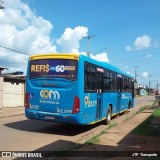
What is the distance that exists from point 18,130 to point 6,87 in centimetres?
1408

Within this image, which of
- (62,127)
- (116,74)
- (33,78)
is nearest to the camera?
(33,78)

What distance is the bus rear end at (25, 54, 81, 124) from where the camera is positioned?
12250 millimetres

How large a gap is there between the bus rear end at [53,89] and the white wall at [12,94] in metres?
13.9

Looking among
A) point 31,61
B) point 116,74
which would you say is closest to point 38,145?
point 31,61

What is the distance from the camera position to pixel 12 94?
2755 cm

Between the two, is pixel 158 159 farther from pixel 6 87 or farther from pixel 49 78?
pixel 6 87

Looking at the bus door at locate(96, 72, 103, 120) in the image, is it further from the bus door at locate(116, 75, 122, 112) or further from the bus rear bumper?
the bus door at locate(116, 75, 122, 112)

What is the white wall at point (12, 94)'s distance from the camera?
87.3ft

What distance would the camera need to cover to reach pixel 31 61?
13.2m

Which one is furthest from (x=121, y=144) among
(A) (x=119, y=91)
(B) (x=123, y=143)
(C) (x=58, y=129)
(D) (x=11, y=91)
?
(D) (x=11, y=91)

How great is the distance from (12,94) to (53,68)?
15675 mm

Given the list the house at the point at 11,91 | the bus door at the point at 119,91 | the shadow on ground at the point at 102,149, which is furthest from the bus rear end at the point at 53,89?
the house at the point at 11,91

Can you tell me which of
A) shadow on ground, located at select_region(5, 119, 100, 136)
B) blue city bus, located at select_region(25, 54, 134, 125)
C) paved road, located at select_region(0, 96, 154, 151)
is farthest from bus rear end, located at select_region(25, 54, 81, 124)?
shadow on ground, located at select_region(5, 119, 100, 136)

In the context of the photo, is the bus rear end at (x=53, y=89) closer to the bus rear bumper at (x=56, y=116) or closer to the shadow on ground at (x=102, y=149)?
the bus rear bumper at (x=56, y=116)
